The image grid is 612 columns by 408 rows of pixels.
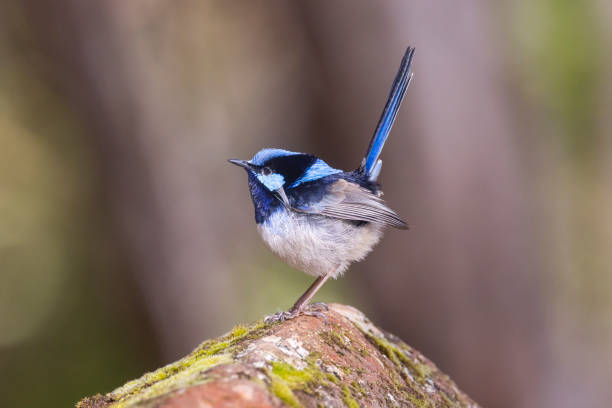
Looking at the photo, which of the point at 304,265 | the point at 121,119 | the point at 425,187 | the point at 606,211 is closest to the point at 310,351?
the point at 304,265

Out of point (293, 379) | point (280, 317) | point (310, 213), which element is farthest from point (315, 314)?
point (310, 213)

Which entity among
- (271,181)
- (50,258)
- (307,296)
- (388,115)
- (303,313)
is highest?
(388,115)

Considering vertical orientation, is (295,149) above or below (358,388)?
above

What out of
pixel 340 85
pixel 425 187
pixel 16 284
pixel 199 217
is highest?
pixel 340 85

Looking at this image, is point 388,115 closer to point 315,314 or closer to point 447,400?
point 315,314

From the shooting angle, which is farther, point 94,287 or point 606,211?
point 606,211

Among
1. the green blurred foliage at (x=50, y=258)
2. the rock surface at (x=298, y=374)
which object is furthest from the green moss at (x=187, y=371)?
the green blurred foliage at (x=50, y=258)

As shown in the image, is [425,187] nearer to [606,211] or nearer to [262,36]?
[262,36]
